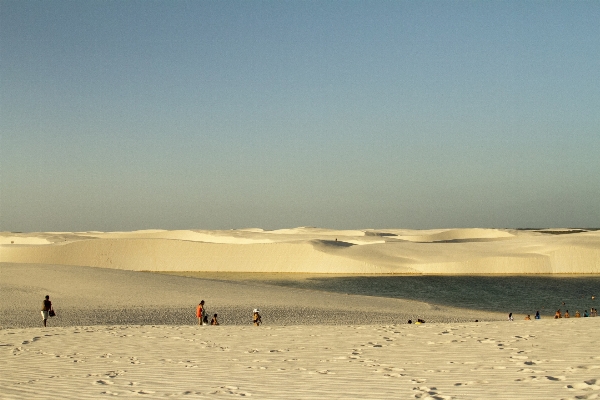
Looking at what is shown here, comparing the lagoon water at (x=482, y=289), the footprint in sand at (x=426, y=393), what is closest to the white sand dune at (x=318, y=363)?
the footprint in sand at (x=426, y=393)

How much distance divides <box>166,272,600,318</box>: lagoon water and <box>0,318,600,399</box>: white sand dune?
14600 millimetres

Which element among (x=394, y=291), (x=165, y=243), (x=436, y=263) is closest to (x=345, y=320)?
(x=394, y=291)

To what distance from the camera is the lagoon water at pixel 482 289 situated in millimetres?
26516

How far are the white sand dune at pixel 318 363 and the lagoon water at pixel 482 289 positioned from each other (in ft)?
47.9

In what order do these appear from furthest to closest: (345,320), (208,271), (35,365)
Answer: (208,271)
(345,320)
(35,365)

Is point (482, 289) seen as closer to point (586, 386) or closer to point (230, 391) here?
point (586, 386)

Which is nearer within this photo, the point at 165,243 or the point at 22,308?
the point at 22,308

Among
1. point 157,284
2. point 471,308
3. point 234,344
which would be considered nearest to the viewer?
point 234,344

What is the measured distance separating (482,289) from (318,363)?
2682 centimetres

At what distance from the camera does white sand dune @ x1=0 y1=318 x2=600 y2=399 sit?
6586mm

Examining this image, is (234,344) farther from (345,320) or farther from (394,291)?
(394,291)

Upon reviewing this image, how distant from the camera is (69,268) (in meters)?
31.1

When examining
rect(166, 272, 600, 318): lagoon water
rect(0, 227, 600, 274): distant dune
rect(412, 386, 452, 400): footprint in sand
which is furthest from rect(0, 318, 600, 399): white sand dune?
rect(0, 227, 600, 274): distant dune

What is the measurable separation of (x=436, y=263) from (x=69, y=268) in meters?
26.3
